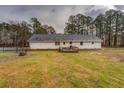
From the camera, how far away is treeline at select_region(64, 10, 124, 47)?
20.1 metres

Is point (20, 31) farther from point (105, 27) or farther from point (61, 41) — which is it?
point (105, 27)

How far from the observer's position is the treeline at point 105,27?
2006 centimetres

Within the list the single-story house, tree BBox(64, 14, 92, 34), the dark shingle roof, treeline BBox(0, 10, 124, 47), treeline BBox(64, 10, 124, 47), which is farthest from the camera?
treeline BBox(64, 10, 124, 47)

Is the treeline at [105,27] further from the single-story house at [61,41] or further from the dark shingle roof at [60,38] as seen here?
the single-story house at [61,41]

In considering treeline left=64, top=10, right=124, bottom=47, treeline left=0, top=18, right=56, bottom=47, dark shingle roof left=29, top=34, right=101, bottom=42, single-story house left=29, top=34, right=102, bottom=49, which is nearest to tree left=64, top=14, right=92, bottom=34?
treeline left=64, top=10, right=124, bottom=47

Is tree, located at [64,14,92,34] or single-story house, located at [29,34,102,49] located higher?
tree, located at [64,14,92,34]

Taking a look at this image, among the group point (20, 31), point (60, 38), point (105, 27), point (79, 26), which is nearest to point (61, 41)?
point (60, 38)

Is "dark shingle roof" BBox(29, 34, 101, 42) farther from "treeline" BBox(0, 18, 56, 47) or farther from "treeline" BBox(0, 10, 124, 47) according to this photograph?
"treeline" BBox(0, 18, 56, 47)

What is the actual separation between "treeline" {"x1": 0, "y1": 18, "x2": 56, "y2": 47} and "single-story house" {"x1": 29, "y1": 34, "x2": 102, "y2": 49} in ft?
4.73

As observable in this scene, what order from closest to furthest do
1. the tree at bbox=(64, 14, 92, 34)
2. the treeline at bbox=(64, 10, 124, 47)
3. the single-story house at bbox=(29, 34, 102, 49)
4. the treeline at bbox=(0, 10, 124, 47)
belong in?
the single-story house at bbox=(29, 34, 102, 49) → the treeline at bbox=(0, 10, 124, 47) → the tree at bbox=(64, 14, 92, 34) → the treeline at bbox=(64, 10, 124, 47)

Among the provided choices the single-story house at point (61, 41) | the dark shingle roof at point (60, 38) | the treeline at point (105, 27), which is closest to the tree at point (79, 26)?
the treeline at point (105, 27)
